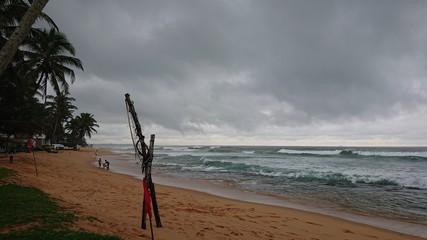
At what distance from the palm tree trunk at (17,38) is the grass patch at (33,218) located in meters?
2.77

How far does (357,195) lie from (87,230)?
13902 mm

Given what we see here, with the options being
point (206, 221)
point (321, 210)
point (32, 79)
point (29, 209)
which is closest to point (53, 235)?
point (29, 209)

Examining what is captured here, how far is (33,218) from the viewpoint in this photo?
5.88 metres

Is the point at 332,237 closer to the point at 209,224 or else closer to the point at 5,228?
the point at 209,224

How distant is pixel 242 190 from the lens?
1634 centimetres

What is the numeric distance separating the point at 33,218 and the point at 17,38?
351 cm

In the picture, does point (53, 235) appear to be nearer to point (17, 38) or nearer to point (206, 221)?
point (17, 38)

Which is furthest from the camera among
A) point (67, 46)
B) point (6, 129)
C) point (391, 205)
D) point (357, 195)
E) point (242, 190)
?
point (67, 46)

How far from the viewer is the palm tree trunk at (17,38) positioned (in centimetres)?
486

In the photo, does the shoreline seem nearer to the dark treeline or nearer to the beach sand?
the beach sand

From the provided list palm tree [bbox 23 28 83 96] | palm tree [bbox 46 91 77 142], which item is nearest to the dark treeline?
palm tree [bbox 23 28 83 96]

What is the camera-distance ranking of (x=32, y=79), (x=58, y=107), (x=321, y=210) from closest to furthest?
(x=321, y=210), (x=32, y=79), (x=58, y=107)

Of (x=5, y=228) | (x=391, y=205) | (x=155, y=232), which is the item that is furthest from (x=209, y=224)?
(x=391, y=205)

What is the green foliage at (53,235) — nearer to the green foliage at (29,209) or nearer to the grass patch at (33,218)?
the grass patch at (33,218)
